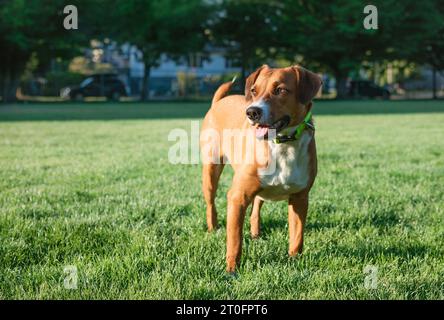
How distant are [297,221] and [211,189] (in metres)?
1.02

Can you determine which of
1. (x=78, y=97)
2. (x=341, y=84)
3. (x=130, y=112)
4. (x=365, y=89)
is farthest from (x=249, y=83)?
(x=365, y=89)

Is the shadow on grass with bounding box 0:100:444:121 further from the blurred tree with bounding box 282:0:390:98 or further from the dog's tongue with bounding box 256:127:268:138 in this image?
the dog's tongue with bounding box 256:127:268:138

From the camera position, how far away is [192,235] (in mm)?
4090

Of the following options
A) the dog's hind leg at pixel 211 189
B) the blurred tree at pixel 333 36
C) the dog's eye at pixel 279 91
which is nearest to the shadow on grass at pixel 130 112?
the blurred tree at pixel 333 36

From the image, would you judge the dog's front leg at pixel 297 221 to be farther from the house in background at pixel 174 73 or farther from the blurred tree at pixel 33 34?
the house in background at pixel 174 73

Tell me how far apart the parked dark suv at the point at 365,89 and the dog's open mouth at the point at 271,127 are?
41.6m

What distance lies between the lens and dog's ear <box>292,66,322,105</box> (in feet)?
11.4

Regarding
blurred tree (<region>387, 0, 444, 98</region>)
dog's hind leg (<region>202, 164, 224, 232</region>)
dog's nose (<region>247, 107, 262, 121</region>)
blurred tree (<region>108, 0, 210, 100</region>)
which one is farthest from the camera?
blurred tree (<region>108, 0, 210, 100</region>)

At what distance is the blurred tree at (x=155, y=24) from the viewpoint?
37.4m

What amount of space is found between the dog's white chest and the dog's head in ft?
0.47

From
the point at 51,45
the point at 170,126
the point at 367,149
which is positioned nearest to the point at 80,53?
the point at 51,45

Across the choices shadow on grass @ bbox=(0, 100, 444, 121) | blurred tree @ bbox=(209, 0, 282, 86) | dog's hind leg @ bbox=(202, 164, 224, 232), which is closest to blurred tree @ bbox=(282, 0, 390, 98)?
blurred tree @ bbox=(209, 0, 282, 86)

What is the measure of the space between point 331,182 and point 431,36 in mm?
36778

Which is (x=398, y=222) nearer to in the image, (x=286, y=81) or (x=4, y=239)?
(x=286, y=81)
